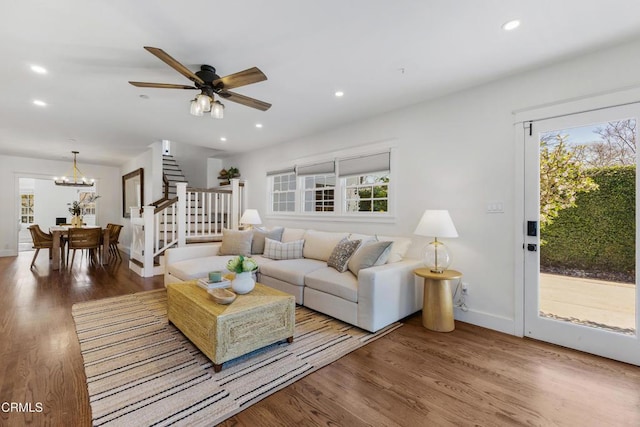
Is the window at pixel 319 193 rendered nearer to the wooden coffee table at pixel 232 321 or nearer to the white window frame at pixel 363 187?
the white window frame at pixel 363 187

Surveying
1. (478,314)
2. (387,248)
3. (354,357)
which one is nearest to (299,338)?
(354,357)

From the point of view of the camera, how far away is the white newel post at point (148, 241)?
4910mm

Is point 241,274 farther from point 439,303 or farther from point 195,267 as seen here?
Result: point 439,303

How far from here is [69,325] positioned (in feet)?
9.38

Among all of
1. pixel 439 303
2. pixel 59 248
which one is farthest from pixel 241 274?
pixel 59 248

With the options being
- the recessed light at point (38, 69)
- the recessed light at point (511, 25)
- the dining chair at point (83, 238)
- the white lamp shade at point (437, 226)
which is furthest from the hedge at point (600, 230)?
the dining chair at point (83, 238)

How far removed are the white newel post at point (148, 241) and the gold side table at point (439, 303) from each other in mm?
4500

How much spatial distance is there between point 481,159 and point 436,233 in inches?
38.8

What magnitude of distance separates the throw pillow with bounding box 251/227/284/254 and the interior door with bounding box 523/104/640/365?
3.31m

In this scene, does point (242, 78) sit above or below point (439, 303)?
above

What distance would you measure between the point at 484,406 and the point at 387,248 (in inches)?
62.9

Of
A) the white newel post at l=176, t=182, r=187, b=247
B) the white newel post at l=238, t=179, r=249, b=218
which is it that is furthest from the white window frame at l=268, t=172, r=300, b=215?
the white newel post at l=176, t=182, r=187, b=247

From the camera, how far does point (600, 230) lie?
7.95 feet

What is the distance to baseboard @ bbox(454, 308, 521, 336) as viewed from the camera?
2.85 meters
